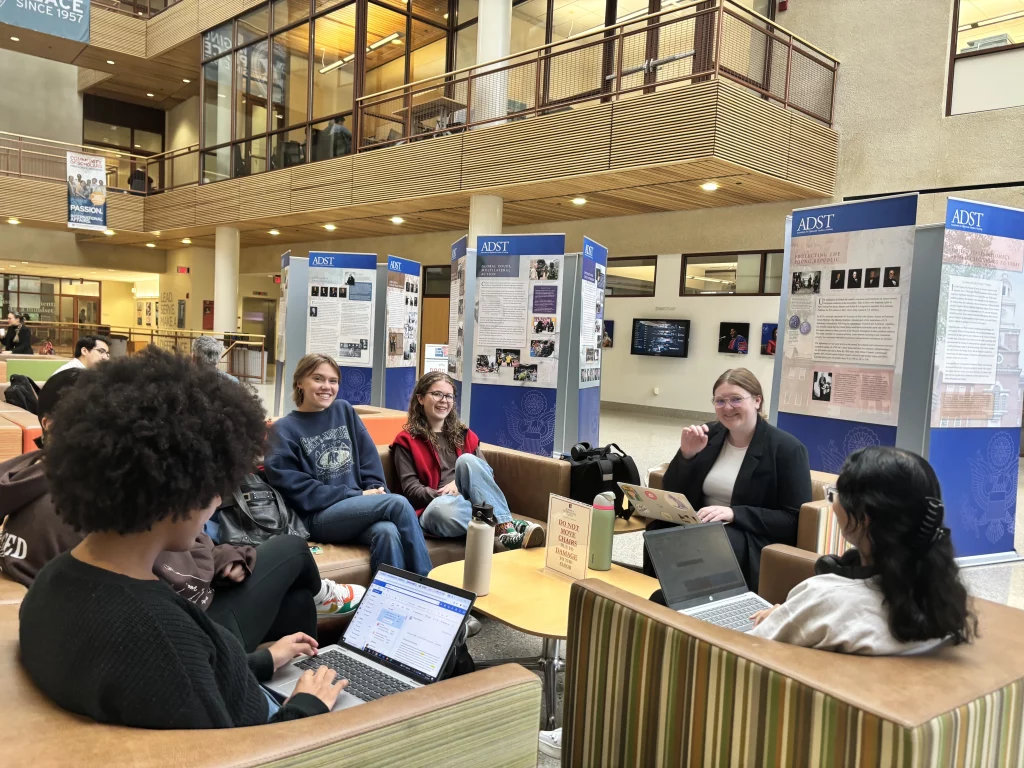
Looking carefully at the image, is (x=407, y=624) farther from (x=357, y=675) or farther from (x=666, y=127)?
(x=666, y=127)

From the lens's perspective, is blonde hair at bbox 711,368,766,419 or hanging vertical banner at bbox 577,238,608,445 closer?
blonde hair at bbox 711,368,766,419

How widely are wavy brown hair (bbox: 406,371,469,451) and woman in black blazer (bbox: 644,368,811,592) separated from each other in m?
1.18

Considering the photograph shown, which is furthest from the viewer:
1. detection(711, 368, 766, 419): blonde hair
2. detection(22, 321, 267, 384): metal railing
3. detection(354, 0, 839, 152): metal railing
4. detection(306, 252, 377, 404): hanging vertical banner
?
detection(22, 321, 267, 384): metal railing

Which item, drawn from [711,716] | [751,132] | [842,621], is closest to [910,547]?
[842,621]

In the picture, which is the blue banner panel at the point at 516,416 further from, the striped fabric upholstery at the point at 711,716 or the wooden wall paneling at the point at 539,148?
the striped fabric upholstery at the point at 711,716

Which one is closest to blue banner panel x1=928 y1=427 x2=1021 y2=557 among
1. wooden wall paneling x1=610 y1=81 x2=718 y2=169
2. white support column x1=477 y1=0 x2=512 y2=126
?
wooden wall paneling x1=610 y1=81 x2=718 y2=169

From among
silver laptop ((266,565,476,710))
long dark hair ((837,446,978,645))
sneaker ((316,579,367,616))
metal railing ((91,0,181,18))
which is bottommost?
sneaker ((316,579,367,616))

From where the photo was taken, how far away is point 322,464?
10.7 ft

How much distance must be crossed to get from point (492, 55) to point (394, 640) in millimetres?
10318

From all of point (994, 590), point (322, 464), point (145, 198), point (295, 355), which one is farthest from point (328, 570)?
point (145, 198)

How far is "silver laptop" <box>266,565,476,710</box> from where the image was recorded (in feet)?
5.83

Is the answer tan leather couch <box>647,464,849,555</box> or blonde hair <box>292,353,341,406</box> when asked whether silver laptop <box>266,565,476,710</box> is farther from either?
tan leather couch <box>647,464,849,555</box>

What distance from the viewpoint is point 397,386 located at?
27.8 feet

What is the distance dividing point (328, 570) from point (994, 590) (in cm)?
358
